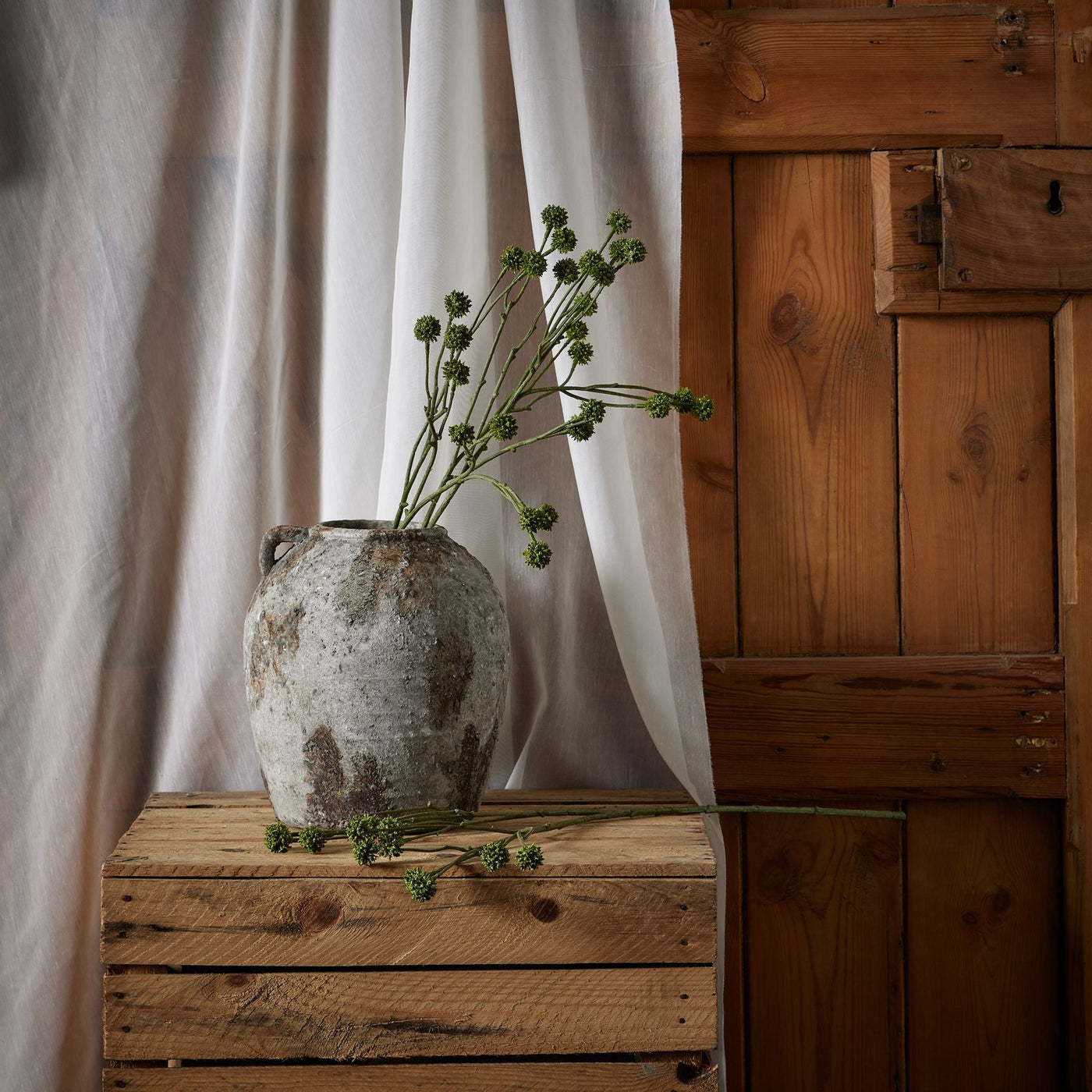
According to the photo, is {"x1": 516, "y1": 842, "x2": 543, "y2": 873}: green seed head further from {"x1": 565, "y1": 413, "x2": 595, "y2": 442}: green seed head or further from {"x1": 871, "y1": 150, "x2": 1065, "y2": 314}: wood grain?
{"x1": 871, "y1": 150, "x2": 1065, "y2": 314}: wood grain

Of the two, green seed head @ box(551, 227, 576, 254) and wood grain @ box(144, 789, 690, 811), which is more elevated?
green seed head @ box(551, 227, 576, 254)

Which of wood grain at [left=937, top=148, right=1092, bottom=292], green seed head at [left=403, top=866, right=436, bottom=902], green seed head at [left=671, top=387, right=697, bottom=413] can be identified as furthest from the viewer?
wood grain at [left=937, top=148, right=1092, bottom=292]

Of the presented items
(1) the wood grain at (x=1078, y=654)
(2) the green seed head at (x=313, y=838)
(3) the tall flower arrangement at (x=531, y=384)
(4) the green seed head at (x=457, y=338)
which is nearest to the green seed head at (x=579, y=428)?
(3) the tall flower arrangement at (x=531, y=384)

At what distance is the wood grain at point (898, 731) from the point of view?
1.12m

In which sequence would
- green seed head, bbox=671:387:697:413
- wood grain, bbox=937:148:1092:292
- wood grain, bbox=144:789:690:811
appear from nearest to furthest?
green seed head, bbox=671:387:697:413, wood grain, bbox=144:789:690:811, wood grain, bbox=937:148:1092:292

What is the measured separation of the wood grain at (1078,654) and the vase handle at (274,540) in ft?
2.74

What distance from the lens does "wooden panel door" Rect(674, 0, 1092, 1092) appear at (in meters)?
1.13

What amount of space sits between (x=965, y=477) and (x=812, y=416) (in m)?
0.19

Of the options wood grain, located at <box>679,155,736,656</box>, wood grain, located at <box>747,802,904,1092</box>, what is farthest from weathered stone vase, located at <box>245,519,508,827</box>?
wood grain, located at <box>747,802,904,1092</box>

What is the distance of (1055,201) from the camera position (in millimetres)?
1111

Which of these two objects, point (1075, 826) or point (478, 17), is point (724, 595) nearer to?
point (1075, 826)

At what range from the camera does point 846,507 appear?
115 cm

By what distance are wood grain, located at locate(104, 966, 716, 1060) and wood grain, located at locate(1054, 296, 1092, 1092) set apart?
0.55 meters

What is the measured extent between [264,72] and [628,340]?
47 cm
